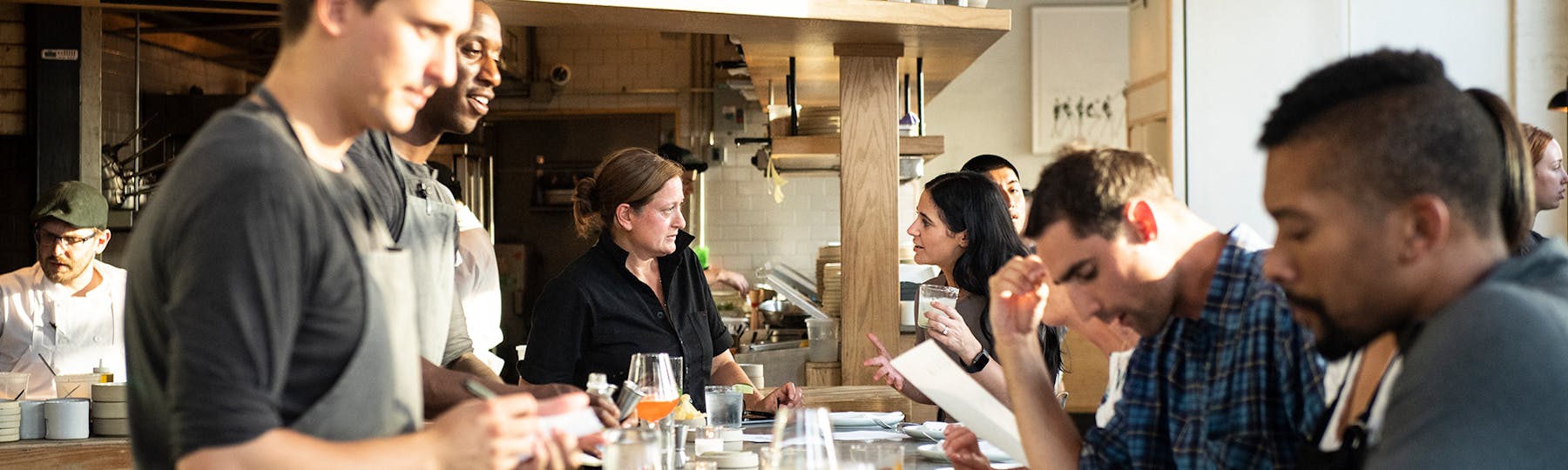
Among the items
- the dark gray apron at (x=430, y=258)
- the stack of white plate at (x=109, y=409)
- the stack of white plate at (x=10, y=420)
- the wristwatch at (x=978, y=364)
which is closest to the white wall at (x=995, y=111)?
the wristwatch at (x=978, y=364)

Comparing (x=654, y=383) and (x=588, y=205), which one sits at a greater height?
(x=588, y=205)

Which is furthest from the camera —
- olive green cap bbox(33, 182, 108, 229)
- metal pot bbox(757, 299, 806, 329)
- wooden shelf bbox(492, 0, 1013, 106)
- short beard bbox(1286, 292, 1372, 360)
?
metal pot bbox(757, 299, 806, 329)

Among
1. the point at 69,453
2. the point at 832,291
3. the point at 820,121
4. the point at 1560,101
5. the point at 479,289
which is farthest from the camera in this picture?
the point at 832,291

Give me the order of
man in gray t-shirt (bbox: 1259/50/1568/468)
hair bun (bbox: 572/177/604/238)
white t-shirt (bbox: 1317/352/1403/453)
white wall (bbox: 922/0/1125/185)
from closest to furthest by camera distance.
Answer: man in gray t-shirt (bbox: 1259/50/1568/468), white t-shirt (bbox: 1317/352/1403/453), hair bun (bbox: 572/177/604/238), white wall (bbox: 922/0/1125/185)

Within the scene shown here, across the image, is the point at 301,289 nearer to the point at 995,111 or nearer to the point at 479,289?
the point at 479,289

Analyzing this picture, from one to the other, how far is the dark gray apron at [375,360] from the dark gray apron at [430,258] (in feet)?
1.65

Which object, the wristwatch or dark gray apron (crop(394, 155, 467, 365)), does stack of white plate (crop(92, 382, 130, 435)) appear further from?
the wristwatch

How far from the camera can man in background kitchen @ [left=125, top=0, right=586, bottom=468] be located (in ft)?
4.43

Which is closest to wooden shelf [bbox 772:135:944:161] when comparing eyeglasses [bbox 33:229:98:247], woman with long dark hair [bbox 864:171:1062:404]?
woman with long dark hair [bbox 864:171:1062:404]

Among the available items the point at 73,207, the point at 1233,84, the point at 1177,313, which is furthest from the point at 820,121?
the point at 1177,313

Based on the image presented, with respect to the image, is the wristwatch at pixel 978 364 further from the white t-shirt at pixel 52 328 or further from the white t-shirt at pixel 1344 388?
the white t-shirt at pixel 52 328

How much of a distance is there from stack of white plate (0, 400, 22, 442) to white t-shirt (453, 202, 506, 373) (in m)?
1.29

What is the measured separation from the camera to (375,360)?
152 centimetres

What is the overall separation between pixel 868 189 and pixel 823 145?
421 millimetres
